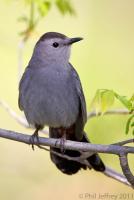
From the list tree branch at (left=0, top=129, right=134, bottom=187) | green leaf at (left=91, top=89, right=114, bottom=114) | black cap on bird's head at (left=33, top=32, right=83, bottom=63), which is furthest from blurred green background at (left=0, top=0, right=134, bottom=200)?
green leaf at (left=91, top=89, right=114, bottom=114)

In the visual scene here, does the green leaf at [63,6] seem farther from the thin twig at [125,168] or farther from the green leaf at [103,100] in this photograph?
the thin twig at [125,168]

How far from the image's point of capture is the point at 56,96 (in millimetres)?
4766

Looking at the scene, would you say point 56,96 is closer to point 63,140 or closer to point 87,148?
point 63,140

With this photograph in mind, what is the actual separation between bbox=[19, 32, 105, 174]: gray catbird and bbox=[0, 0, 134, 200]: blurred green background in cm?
83

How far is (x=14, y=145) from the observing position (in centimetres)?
645

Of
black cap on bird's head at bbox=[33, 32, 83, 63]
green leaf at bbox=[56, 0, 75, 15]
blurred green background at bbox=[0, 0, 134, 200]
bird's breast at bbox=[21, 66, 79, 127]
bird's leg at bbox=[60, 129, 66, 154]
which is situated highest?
green leaf at bbox=[56, 0, 75, 15]

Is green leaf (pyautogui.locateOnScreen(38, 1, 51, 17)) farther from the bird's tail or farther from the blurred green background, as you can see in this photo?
the blurred green background

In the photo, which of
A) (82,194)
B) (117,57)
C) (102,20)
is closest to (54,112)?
(82,194)

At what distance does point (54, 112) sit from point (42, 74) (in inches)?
11.7

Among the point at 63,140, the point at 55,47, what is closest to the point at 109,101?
the point at 63,140

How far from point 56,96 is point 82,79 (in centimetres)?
194

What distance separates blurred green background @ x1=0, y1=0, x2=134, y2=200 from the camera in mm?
5934

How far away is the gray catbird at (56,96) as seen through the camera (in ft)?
15.6

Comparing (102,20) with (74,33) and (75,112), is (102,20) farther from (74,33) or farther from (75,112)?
(75,112)
